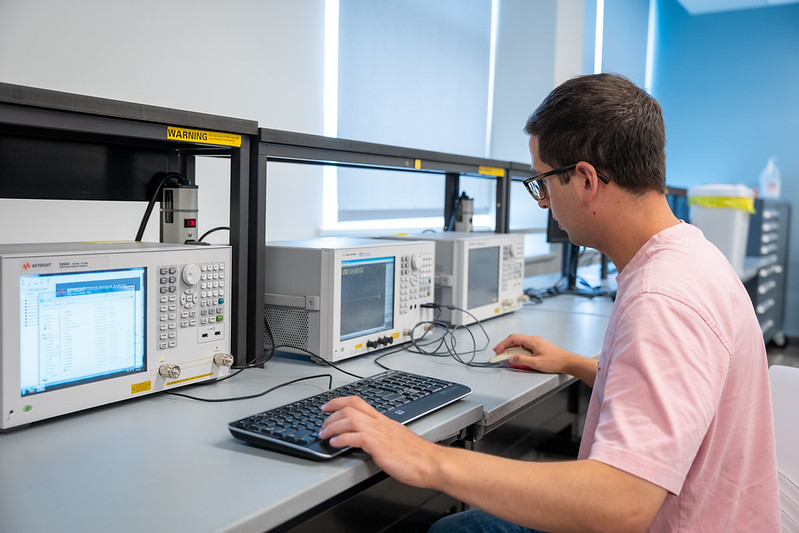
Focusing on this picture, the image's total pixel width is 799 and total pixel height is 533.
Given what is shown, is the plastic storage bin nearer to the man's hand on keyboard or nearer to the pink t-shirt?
the pink t-shirt

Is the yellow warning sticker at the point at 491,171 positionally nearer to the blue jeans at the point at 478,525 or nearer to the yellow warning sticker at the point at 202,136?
the yellow warning sticker at the point at 202,136

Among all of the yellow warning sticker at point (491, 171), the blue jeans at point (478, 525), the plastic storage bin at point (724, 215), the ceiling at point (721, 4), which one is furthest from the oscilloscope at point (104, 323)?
the ceiling at point (721, 4)

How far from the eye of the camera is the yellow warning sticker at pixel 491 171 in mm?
2227

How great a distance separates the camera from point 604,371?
0.96 m

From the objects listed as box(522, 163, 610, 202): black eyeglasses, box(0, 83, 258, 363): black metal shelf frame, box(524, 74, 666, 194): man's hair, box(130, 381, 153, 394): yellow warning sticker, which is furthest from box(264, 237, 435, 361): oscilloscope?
box(524, 74, 666, 194): man's hair

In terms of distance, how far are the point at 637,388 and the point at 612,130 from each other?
1.31 feet

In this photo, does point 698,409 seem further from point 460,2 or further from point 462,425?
point 460,2

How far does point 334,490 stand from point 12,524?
0.37 meters

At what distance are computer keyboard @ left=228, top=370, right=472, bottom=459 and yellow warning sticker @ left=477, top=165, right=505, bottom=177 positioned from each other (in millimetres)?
1081

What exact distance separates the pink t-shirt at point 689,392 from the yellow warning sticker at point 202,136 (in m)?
0.81

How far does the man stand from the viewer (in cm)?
77

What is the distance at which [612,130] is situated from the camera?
0.99 metres

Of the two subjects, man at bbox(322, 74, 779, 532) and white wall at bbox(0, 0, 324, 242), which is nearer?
man at bbox(322, 74, 779, 532)

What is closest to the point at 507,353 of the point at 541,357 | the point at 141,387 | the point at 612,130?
the point at 541,357
